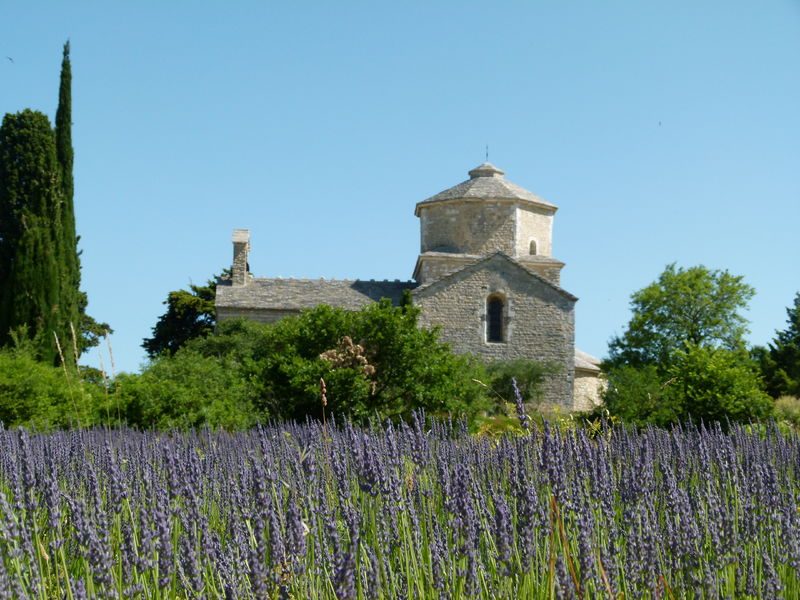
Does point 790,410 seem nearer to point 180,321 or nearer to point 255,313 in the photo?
point 255,313

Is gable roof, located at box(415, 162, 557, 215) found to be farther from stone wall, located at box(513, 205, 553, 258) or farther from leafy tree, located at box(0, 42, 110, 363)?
leafy tree, located at box(0, 42, 110, 363)

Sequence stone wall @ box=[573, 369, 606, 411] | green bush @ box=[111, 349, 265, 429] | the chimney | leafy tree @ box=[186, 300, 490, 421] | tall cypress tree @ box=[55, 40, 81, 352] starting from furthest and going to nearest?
the chimney → stone wall @ box=[573, 369, 606, 411] → tall cypress tree @ box=[55, 40, 81, 352] → leafy tree @ box=[186, 300, 490, 421] → green bush @ box=[111, 349, 265, 429]

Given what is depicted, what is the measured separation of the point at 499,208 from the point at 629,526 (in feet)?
104

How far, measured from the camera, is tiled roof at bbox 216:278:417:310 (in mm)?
34062

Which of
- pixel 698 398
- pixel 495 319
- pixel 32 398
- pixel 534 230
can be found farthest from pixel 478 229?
pixel 32 398

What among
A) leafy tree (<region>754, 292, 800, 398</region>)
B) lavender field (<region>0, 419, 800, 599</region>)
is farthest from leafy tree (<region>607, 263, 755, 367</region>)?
lavender field (<region>0, 419, 800, 599</region>)

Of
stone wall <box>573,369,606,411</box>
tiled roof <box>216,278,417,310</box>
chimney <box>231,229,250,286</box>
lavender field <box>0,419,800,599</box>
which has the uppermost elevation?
chimney <box>231,229,250,286</box>

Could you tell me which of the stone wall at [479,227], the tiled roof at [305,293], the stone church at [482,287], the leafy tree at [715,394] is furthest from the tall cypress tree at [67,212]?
the leafy tree at [715,394]

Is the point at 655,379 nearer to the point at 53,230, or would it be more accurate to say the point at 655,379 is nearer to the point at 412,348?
the point at 412,348

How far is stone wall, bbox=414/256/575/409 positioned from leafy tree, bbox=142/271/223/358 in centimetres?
1486

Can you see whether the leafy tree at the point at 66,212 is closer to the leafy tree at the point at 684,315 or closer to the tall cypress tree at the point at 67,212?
the tall cypress tree at the point at 67,212

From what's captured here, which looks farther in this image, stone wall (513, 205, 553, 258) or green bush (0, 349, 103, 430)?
stone wall (513, 205, 553, 258)

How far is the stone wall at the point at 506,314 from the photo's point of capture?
105 ft

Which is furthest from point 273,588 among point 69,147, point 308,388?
point 69,147
